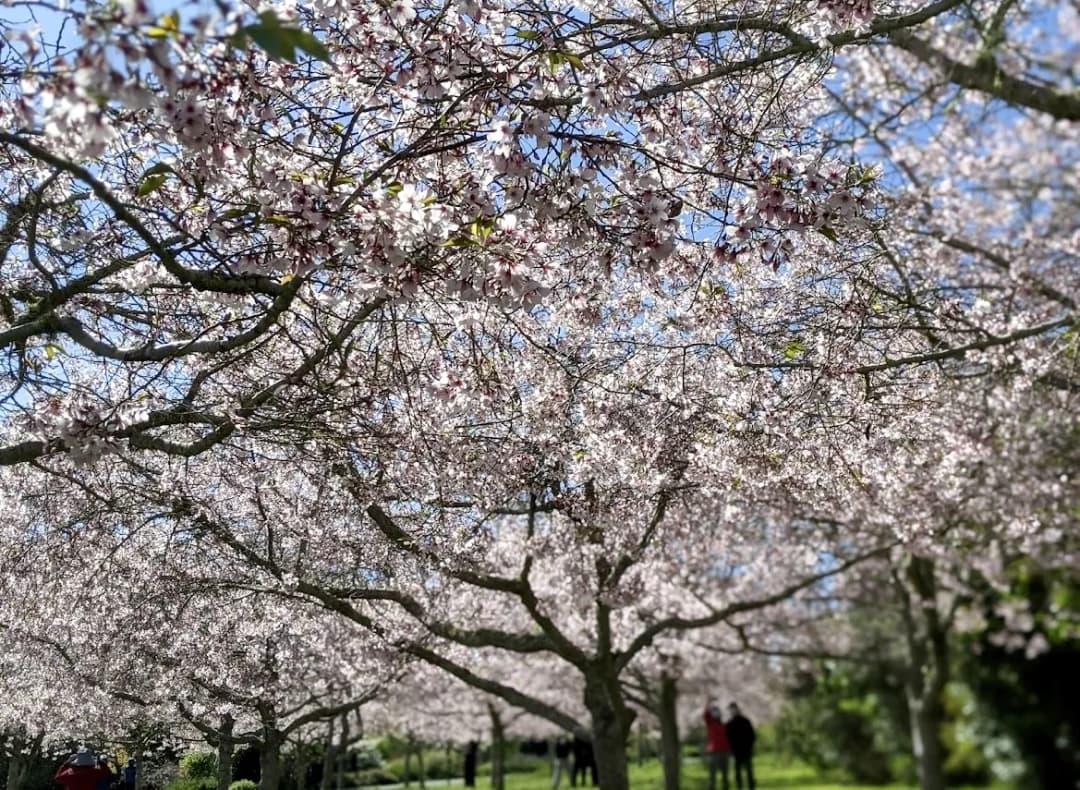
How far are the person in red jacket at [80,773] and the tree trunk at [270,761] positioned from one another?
864mm

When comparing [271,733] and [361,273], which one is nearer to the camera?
[361,273]

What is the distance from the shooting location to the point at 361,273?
158 inches

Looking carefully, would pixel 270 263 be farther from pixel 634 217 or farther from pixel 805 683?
pixel 805 683

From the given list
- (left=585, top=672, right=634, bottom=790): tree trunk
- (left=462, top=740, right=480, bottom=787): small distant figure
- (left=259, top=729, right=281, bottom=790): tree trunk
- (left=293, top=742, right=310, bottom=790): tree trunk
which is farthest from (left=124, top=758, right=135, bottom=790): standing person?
(left=462, top=740, right=480, bottom=787): small distant figure

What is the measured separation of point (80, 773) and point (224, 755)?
0.71 metres

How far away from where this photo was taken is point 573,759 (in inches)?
1130

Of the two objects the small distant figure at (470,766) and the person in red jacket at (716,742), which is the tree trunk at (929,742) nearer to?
the person in red jacket at (716,742)

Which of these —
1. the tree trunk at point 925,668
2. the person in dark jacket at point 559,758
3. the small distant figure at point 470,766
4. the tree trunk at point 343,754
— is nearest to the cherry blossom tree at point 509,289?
the tree trunk at point 343,754

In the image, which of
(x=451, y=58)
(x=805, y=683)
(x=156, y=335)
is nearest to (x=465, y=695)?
(x=805, y=683)

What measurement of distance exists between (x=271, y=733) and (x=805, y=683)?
64.6 feet

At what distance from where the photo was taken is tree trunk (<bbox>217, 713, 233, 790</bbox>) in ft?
16.9

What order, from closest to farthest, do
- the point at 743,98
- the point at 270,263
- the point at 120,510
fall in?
1. the point at 270,263
2. the point at 743,98
3. the point at 120,510

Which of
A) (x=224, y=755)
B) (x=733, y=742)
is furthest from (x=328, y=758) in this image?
(x=733, y=742)

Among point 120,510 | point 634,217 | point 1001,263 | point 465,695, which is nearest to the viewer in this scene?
point 634,217
